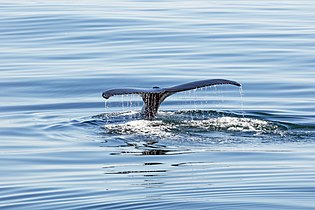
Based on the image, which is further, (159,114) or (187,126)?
(159,114)

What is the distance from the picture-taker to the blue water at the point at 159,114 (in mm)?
10211

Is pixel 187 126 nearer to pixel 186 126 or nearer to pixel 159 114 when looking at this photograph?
pixel 186 126

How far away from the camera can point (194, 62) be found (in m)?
19.8

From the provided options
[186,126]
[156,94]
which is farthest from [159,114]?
[186,126]

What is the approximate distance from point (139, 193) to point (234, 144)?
8.42ft

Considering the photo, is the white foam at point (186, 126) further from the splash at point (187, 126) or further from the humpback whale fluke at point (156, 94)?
the humpback whale fluke at point (156, 94)

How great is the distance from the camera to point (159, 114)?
14227 mm

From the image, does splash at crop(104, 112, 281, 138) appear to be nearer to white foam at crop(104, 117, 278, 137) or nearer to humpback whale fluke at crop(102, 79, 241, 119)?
white foam at crop(104, 117, 278, 137)

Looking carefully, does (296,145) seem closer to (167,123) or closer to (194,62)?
(167,123)

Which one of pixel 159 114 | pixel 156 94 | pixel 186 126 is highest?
pixel 156 94

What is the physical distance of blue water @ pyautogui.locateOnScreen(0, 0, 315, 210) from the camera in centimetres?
1021

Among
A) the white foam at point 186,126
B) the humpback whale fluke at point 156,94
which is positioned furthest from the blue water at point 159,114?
the humpback whale fluke at point 156,94

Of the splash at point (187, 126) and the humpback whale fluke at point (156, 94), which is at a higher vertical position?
the humpback whale fluke at point (156, 94)

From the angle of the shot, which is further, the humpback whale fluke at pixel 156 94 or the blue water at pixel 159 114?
the humpback whale fluke at pixel 156 94
